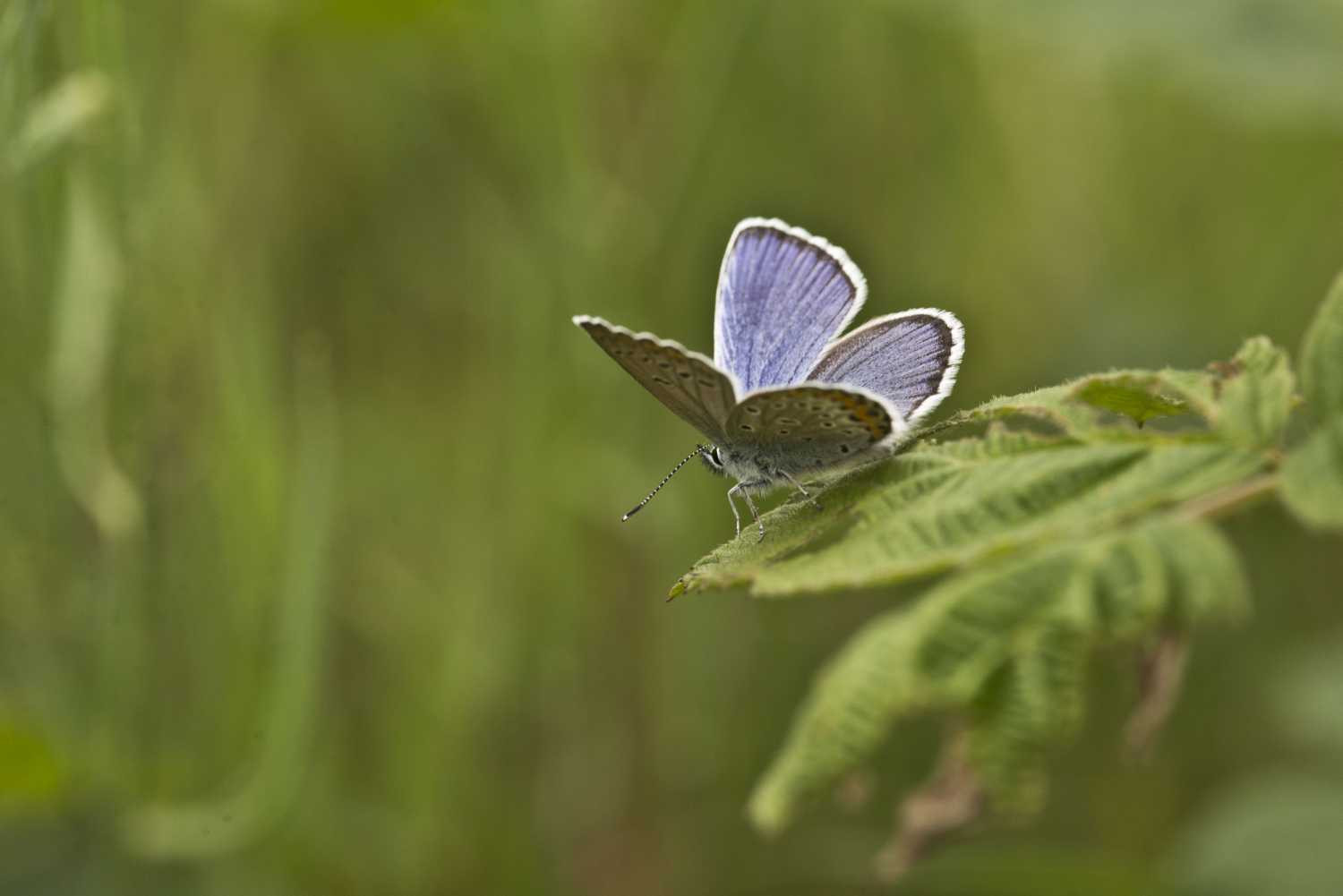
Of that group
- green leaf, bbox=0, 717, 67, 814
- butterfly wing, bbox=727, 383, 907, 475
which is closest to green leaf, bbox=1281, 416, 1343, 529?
butterfly wing, bbox=727, 383, 907, 475

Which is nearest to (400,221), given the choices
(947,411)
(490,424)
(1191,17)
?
(490,424)

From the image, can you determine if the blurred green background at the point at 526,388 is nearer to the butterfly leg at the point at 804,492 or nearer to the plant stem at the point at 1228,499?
the butterfly leg at the point at 804,492

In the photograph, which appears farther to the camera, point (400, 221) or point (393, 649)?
point (400, 221)

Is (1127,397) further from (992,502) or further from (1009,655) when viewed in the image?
(1009,655)

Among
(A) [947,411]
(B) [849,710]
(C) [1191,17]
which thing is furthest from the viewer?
(A) [947,411]

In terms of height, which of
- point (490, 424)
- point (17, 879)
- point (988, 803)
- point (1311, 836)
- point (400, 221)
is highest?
point (400, 221)

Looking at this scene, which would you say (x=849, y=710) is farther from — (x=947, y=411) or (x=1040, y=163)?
(x=1040, y=163)
